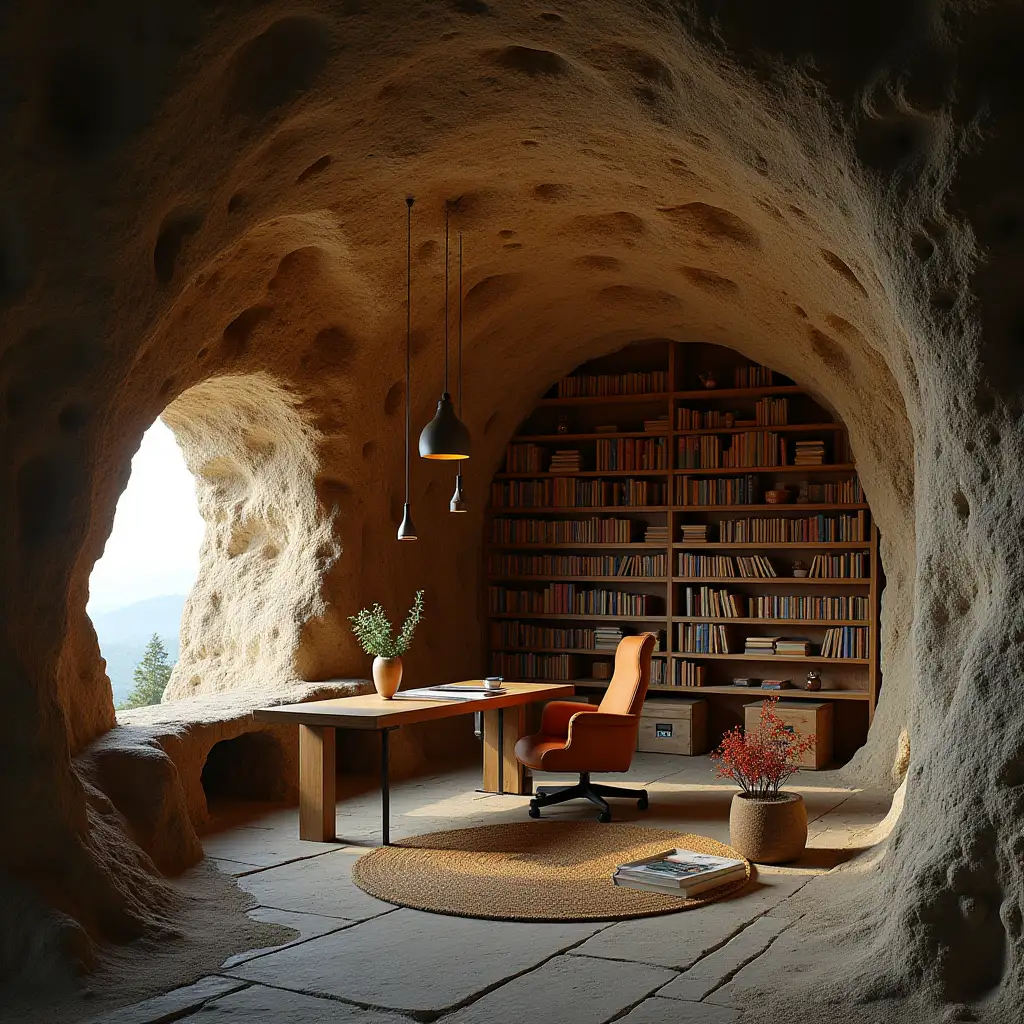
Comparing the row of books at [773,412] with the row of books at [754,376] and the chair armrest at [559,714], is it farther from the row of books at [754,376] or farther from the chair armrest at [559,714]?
the chair armrest at [559,714]

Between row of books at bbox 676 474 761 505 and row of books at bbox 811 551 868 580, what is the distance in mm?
699

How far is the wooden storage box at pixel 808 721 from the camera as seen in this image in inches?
329

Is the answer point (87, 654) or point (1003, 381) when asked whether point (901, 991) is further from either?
point (87, 654)

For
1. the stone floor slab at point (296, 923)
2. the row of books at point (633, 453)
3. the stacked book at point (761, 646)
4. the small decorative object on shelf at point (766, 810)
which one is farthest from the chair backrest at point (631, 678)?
the row of books at point (633, 453)

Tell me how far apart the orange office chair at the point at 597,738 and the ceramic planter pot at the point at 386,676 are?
83cm

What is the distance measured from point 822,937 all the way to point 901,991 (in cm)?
73

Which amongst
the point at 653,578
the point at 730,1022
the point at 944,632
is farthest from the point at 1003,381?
the point at 653,578

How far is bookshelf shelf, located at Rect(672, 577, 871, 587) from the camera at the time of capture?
8711 millimetres

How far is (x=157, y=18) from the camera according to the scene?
3773mm

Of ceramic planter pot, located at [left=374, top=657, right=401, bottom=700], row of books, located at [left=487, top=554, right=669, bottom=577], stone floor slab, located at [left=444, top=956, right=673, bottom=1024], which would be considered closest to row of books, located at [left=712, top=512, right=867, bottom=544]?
row of books, located at [left=487, top=554, right=669, bottom=577]

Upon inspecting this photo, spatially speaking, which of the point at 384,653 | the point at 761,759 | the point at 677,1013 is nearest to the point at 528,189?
the point at 384,653

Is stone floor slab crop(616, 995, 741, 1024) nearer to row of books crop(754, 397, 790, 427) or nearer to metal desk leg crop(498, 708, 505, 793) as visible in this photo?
metal desk leg crop(498, 708, 505, 793)

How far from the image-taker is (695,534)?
30.4ft

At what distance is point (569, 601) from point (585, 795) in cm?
305
